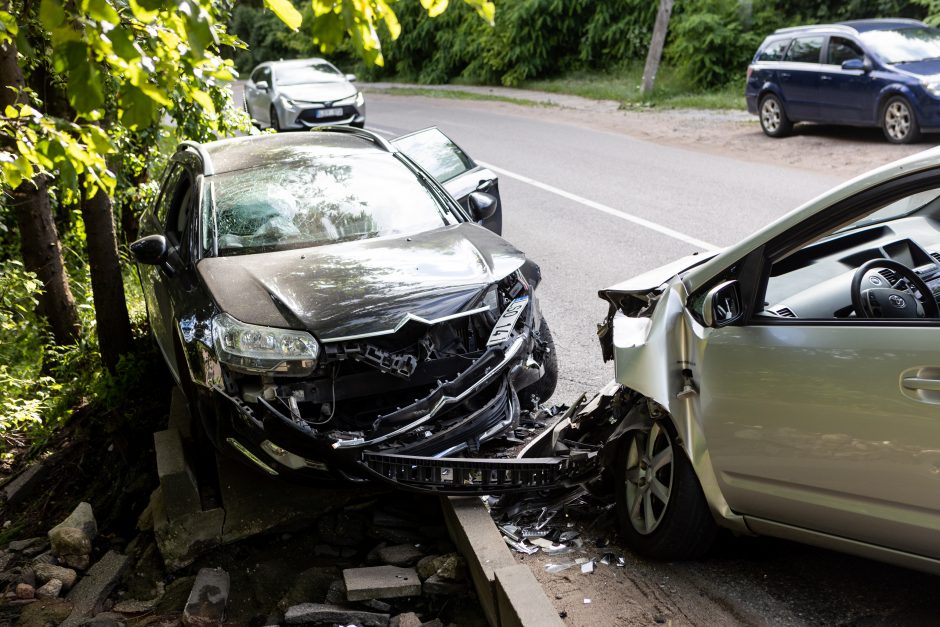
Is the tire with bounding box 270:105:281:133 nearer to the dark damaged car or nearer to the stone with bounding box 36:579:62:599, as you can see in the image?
the dark damaged car

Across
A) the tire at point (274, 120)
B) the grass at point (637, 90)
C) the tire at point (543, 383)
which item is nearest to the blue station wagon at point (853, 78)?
the grass at point (637, 90)

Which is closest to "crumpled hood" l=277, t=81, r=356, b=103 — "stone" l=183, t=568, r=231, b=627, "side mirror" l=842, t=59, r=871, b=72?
"side mirror" l=842, t=59, r=871, b=72

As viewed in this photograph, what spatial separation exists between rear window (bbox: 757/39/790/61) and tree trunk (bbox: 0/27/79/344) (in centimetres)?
1291

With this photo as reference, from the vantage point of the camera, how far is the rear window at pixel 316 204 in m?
5.99

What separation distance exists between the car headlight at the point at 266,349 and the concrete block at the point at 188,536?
97 centimetres

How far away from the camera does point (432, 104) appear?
29984 mm

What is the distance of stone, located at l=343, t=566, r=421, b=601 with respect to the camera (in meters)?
4.52

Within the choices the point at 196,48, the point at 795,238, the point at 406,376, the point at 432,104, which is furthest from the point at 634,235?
the point at 432,104

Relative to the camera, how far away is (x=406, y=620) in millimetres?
4312

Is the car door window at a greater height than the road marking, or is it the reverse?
the car door window

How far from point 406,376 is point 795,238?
6.54ft

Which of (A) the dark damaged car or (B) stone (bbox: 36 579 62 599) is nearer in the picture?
(A) the dark damaged car

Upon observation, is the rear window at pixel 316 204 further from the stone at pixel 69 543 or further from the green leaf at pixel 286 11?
the green leaf at pixel 286 11

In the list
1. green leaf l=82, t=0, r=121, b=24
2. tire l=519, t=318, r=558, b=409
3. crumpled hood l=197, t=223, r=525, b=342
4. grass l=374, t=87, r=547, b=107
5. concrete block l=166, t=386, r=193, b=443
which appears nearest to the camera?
green leaf l=82, t=0, r=121, b=24
